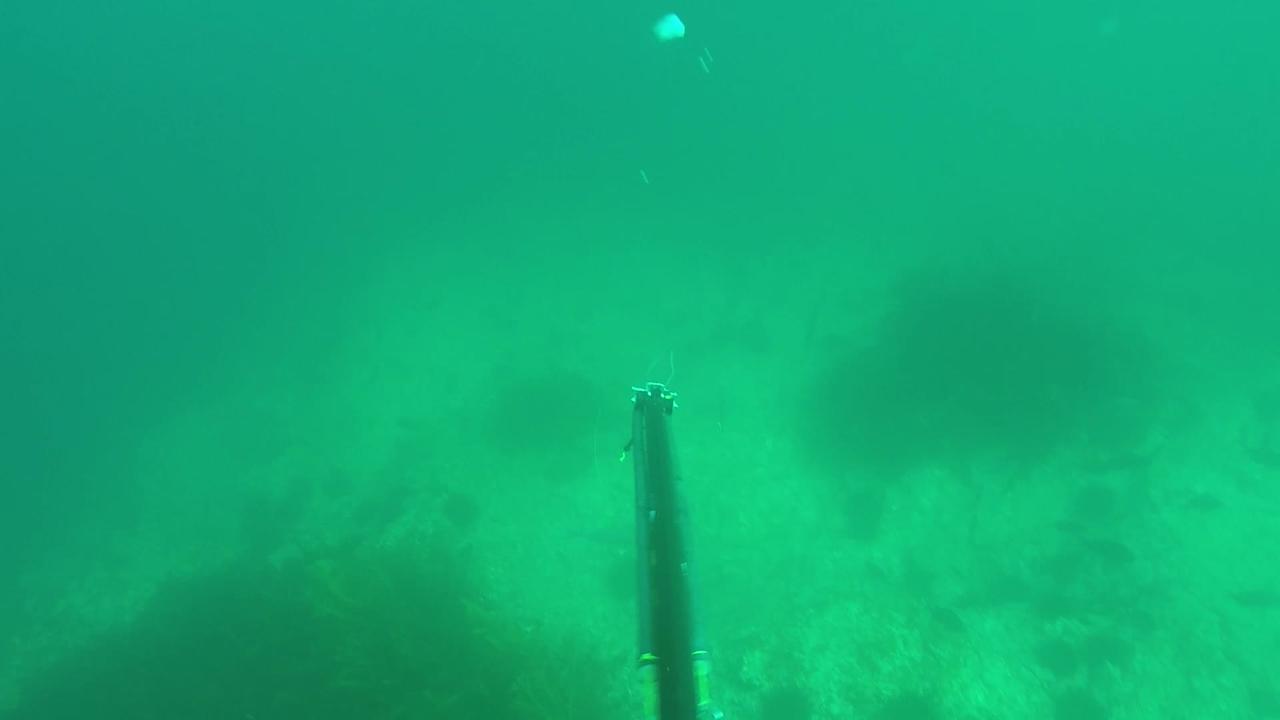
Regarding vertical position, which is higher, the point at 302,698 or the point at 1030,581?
the point at 1030,581

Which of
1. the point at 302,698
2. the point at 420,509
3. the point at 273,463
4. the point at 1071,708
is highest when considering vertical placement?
the point at 273,463

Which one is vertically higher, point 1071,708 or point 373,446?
point 373,446

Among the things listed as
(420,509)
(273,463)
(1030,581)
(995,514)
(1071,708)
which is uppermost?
(273,463)

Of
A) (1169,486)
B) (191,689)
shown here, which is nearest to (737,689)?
(191,689)

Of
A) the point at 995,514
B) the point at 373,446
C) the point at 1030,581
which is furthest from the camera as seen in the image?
the point at 373,446

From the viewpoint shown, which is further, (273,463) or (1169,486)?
(273,463)

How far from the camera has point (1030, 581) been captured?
14.6m

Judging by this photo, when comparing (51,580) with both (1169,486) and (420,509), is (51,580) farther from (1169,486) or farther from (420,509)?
(1169,486)

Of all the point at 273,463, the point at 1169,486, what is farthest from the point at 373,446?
the point at 1169,486

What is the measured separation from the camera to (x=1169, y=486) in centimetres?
1611

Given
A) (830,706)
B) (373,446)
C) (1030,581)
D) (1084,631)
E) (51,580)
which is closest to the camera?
(830,706)

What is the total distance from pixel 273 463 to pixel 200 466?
2.93 m

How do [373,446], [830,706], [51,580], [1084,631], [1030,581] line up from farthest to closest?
[373,446] → [51,580] → [1030,581] → [1084,631] → [830,706]

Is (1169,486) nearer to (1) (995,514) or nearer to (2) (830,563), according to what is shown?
(1) (995,514)
